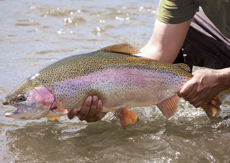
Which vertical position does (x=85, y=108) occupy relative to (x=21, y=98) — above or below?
below

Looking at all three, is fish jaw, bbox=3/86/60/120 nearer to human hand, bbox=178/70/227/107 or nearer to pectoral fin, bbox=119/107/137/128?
pectoral fin, bbox=119/107/137/128

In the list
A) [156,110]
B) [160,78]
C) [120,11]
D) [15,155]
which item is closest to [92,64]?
[160,78]

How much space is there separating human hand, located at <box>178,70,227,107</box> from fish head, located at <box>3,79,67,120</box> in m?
1.07

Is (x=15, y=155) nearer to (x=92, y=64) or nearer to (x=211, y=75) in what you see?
(x=92, y=64)

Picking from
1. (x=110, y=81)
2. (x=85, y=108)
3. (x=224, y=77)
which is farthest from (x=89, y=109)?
(x=224, y=77)

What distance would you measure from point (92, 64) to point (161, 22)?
1.07 m

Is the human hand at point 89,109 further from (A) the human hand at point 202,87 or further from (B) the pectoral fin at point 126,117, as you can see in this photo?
Answer: (A) the human hand at point 202,87

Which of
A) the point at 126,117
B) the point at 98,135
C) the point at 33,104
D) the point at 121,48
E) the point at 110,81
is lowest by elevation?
the point at 98,135

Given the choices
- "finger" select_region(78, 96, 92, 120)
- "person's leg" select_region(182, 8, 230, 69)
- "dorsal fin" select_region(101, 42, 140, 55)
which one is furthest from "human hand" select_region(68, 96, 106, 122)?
"person's leg" select_region(182, 8, 230, 69)

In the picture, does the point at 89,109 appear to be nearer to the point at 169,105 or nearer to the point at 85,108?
the point at 85,108

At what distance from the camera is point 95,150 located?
2.55 meters

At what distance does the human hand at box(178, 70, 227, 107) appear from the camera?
253 cm

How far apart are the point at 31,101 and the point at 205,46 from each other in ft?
7.79

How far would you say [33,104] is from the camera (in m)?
2.21
